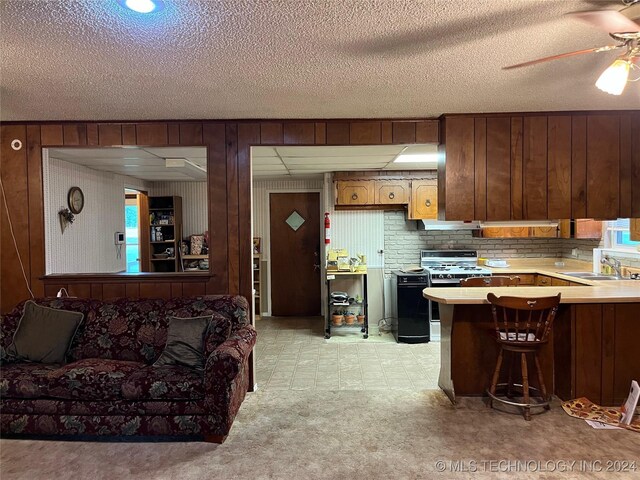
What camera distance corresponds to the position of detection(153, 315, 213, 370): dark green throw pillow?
2797 mm

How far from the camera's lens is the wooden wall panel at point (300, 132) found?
11.2 ft

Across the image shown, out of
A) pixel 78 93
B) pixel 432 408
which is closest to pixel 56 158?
pixel 78 93

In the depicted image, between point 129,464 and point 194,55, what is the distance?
2.34 m

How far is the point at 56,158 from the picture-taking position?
432 centimetres

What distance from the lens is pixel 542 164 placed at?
3283mm

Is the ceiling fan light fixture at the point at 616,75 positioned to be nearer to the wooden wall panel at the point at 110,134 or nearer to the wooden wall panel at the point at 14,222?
the wooden wall panel at the point at 110,134

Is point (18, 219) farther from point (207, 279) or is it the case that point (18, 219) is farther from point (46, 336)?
point (207, 279)

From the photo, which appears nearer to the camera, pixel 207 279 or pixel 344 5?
pixel 344 5

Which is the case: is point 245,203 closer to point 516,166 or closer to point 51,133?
point 51,133

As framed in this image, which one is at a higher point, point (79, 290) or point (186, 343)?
point (79, 290)

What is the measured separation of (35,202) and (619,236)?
5.92 meters

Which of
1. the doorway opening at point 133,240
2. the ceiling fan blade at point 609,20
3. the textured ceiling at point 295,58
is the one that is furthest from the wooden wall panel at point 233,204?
the doorway opening at point 133,240

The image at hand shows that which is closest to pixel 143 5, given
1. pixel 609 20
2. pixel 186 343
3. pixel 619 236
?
pixel 609 20

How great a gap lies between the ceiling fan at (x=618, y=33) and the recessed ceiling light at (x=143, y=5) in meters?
1.53
